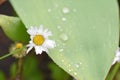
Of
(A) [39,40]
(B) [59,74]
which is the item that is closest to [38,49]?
(A) [39,40]

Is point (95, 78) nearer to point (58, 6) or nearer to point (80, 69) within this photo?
point (80, 69)

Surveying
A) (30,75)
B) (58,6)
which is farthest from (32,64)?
(58,6)

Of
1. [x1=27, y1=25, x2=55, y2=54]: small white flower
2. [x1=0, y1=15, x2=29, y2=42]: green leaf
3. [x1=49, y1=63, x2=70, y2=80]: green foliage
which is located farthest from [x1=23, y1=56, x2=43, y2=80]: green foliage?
[x1=27, y1=25, x2=55, y2=54]: small white flower

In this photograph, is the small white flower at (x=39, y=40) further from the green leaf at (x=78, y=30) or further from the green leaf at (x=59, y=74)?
the green leaf at (x=59, y=74)

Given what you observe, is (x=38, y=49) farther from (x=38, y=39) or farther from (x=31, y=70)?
(x=31, y=70)

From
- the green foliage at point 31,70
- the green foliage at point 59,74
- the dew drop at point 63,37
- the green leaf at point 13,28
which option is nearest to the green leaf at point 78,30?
the dew drop at point 63,37
